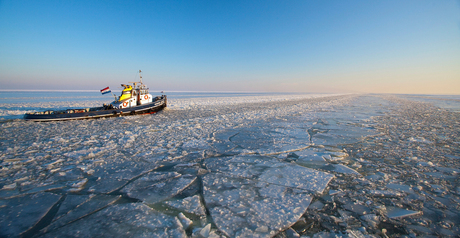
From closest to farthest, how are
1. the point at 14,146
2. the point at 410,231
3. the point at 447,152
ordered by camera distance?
the point at 410,231
the point at 447,152
the point at 14,146

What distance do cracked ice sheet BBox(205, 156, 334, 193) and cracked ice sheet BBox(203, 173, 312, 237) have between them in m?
0.17

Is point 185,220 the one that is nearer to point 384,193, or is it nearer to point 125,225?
point 125,225

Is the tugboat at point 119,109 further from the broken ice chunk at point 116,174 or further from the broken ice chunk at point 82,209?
the broken ice chunk at point 82,209

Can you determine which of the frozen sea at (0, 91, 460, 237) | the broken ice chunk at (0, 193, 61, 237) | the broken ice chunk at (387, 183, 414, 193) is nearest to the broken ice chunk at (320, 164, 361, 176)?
the frozen sea at (0, 91, 460, 237)

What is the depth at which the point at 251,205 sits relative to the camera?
87.5 inches

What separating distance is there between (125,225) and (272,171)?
7.61ft

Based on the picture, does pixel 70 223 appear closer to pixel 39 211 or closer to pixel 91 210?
pixel 91 210

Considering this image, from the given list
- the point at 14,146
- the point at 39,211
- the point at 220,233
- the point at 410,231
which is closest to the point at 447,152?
the point at 410,231

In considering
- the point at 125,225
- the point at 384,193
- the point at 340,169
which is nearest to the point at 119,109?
the point at 125,225

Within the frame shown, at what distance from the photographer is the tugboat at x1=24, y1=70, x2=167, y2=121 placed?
29.9ft

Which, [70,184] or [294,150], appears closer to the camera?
[70,184]

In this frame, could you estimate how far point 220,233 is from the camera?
5.90ft

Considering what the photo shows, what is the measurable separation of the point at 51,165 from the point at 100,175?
1.36 metres

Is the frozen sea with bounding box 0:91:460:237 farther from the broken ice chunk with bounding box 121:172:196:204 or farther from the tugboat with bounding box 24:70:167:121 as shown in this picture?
the tugboat with bounding box 24:70:167:121
